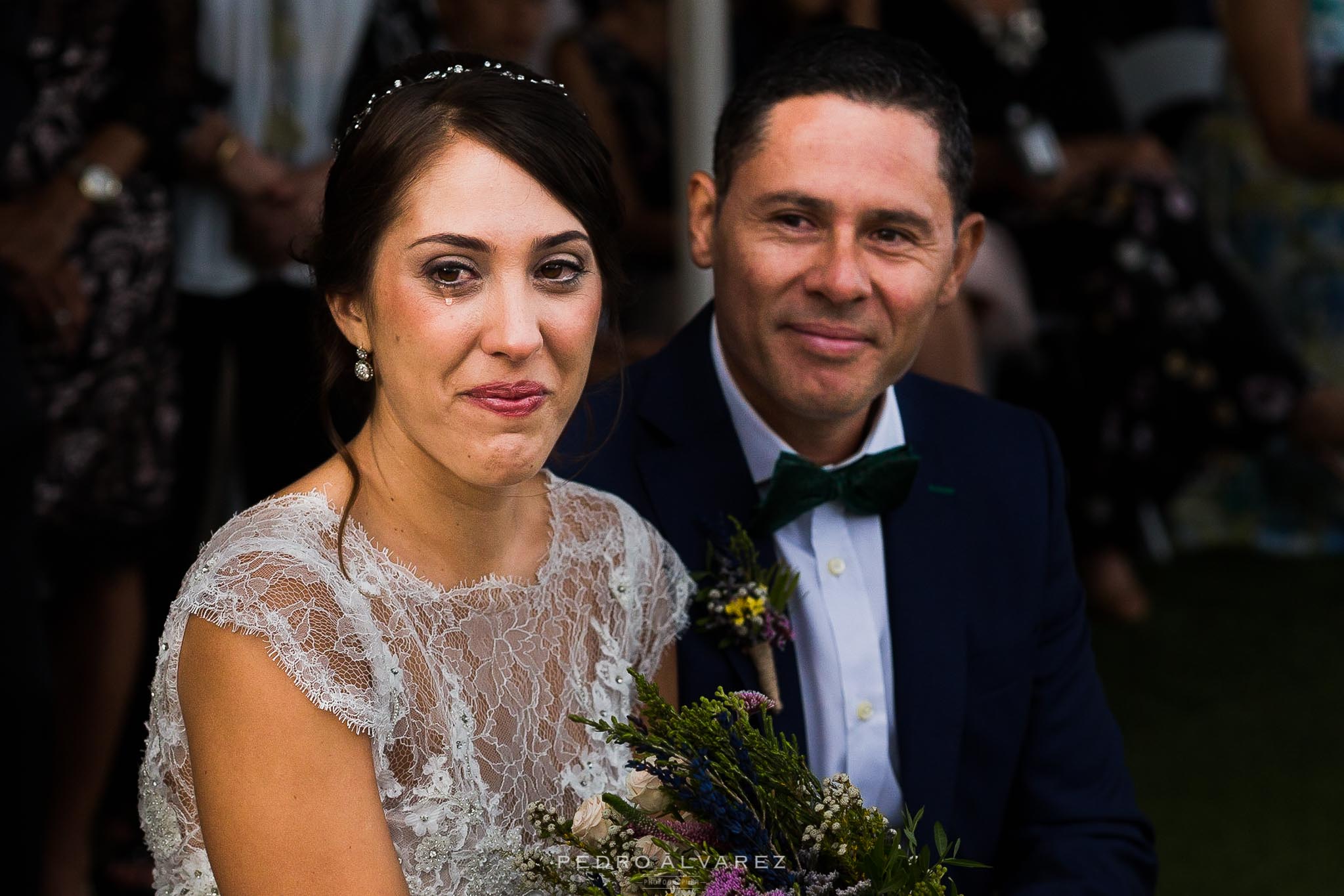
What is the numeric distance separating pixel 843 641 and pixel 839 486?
0.26 metres

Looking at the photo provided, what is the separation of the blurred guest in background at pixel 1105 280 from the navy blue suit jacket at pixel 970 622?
9.25ft

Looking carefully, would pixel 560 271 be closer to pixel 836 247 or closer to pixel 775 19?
pixel 836 247

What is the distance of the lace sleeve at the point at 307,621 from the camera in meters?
1.91

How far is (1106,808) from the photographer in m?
2.73

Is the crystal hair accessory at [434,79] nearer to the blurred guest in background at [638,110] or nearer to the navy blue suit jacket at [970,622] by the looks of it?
the navy blue suit jacket at [970,622]

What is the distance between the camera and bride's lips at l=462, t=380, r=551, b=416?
2.04 m

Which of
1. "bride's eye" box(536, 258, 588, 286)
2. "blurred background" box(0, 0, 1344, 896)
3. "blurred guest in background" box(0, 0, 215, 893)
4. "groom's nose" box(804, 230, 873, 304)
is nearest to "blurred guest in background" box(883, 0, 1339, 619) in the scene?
"blurred background" box(0, 0, 1344, 896)

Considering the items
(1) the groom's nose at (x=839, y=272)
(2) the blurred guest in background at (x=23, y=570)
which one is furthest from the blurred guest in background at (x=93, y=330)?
(1) the groom's nose at (x=839, y=272)

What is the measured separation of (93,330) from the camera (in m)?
3.60

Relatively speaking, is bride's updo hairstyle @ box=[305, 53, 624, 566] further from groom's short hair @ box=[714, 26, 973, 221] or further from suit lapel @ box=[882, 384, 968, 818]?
suit lapel @ box=[882, 384, 968, 818]

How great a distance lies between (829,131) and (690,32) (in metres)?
1.48

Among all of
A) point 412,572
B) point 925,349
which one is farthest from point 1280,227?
point 412,572

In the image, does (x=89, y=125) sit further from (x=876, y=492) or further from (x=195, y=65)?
(x=876, y=492)

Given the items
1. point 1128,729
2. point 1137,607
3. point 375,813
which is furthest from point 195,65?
point 1137,607
